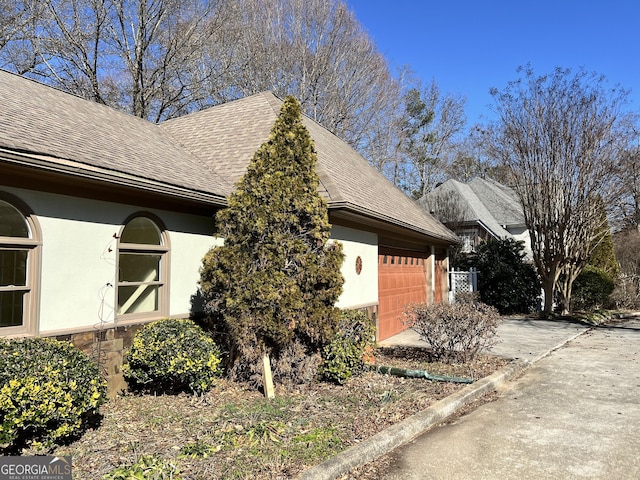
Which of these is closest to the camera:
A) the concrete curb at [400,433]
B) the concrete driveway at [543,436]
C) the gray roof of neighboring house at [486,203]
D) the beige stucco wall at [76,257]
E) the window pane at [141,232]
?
the concrete curb at [400,433]

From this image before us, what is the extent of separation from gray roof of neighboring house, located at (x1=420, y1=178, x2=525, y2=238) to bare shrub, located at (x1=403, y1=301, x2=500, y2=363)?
1720 centimetres

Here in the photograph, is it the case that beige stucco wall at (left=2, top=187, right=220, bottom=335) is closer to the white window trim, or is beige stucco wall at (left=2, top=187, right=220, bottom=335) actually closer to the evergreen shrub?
the white window trim

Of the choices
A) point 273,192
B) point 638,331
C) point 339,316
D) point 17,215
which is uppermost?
point 273,192

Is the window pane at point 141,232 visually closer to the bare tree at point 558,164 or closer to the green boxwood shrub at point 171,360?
the green boxwood shrub at point 171,360

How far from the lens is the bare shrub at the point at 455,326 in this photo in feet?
25.8

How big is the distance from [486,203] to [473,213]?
4.36 metres

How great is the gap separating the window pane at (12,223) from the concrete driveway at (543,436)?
4.57 m

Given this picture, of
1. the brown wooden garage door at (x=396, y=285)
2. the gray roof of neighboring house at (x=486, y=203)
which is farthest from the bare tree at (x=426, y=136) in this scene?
the brown wooden garage door at (x=396, y=285)

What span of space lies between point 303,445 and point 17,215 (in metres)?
3.95

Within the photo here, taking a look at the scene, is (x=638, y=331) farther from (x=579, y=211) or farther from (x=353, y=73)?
(x=353, y=73)

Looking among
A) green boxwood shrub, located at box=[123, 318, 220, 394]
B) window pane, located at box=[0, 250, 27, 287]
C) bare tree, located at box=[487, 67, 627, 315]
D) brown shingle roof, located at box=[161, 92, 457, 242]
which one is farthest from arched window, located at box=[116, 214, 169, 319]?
bare tree, located at box=[487, 67, 627, 315]

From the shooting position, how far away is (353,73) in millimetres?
22797

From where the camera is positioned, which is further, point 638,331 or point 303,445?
point 638,331

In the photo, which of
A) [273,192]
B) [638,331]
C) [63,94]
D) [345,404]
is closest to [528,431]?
[345,404]
